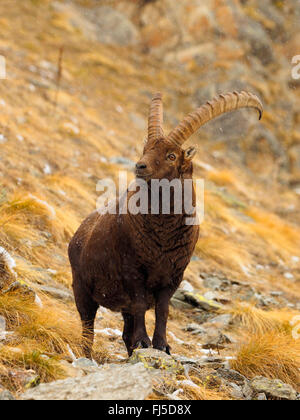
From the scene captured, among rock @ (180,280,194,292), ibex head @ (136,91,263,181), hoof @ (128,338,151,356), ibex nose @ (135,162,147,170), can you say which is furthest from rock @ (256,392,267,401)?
rock @ (180,280,194,292)

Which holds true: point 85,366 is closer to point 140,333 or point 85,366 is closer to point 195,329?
point 140,333


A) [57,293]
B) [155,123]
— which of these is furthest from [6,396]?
[57,293]

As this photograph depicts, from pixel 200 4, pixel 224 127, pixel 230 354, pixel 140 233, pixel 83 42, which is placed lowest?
pixel 230 354

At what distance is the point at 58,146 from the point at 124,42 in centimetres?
1176

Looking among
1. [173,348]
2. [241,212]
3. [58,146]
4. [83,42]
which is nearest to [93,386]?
[173,348]

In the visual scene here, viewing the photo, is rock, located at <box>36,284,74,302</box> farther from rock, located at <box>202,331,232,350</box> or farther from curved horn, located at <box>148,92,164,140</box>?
Result: curved horn, located at <box>148,92,164,140</box>

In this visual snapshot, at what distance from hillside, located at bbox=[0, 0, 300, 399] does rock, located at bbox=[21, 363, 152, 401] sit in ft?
Result: 0.84

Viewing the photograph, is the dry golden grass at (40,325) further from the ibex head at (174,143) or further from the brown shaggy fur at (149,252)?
the ibex head at (174,143)

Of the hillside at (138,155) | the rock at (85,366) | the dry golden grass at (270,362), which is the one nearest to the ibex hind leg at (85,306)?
the hillside at (138,155)

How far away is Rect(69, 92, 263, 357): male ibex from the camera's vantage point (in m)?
4.68

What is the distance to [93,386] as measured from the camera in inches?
132

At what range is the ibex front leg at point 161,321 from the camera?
4664 mm

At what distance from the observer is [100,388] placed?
3328 millimetres

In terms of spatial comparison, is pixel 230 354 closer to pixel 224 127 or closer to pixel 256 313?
pixel 256 313
